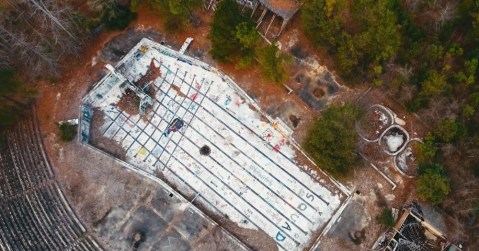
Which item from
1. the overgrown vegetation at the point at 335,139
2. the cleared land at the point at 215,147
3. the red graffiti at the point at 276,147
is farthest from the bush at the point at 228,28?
the overgrown vegetation at the point at 335,139

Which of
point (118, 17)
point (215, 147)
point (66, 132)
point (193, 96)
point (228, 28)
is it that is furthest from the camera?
point (118, 17)

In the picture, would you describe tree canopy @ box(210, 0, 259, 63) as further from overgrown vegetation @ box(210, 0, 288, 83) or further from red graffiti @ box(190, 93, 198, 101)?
red graffiti @ box(190, 93, 198, 101)

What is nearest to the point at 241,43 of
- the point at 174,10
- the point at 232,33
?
the point at 232,33

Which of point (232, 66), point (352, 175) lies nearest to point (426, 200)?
point (352, 175)

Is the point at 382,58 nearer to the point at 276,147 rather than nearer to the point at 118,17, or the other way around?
the point at 276,147

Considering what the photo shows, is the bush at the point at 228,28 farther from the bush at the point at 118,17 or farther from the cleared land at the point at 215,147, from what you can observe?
the bush at the point at 118,17

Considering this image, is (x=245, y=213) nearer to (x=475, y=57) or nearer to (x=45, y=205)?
(x=45, y=205)
